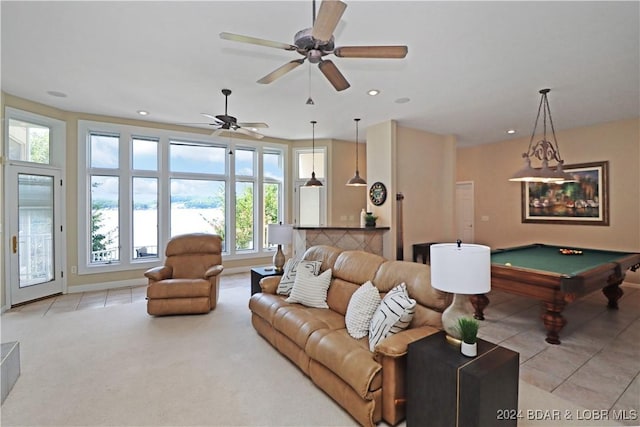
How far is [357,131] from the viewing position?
6195 mm

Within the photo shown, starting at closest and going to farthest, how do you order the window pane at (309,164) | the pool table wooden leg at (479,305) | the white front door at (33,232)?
the pool table wooden leg at (479,305), the white front door at (33,232), the window pane at (309,164)

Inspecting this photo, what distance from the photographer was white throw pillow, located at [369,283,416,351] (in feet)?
6.75

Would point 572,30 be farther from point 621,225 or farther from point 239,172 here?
point 239,172

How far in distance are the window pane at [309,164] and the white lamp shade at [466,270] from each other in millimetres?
5470

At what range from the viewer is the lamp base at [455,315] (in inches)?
70.6

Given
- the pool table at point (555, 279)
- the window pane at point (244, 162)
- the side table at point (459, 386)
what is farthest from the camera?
the window pane at point (244, 162)

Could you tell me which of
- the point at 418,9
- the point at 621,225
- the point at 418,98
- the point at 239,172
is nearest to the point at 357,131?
the point at 418,98

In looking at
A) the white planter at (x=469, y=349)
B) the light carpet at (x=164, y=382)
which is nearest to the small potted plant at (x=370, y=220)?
the light carpet at (x=164, y=382)

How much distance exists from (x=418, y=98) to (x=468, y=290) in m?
3.30

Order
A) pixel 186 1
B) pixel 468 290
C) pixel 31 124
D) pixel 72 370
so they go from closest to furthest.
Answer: pixel 468 290 → pixel 186 1 → pixel 72 370 → pixel 31 124

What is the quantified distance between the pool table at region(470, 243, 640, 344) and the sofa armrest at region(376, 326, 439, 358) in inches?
68.0

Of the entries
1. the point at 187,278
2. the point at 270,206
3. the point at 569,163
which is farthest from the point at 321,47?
the point at 569,163

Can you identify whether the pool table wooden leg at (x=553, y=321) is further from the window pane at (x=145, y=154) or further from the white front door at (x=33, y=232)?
the white front door at (x=33, y=232)

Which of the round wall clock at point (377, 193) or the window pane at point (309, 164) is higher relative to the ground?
the window pane at point (309, 164)
